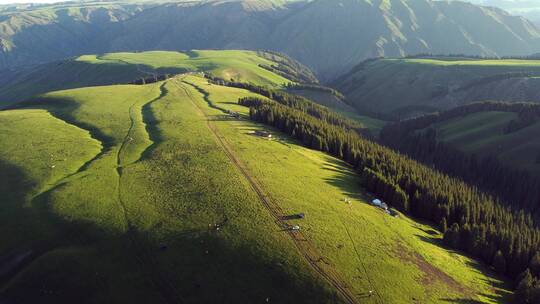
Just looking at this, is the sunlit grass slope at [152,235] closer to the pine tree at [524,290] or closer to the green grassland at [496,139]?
the pine tree at [524,290]

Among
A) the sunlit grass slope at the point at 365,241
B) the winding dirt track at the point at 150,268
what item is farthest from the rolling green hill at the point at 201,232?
the sunlit grass slope at the point at 365,241

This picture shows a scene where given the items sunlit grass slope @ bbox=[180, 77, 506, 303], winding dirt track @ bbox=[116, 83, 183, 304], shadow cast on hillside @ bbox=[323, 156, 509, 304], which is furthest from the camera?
shadow cast on hillside @ bbox=[323, 156, 509, 304]

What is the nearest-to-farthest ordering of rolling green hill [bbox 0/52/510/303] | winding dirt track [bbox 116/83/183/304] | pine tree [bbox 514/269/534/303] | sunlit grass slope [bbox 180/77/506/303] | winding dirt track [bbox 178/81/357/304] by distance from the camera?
winding dirt track [bbox 116/83/183/304]
winding dirt track [bbox 178/81/357/304]
rolling green hill [bbox 0/52/510/303]
sunlit grass slope [bbox 180/77/506/303]
pine tree [bbox 514/269/534/303]

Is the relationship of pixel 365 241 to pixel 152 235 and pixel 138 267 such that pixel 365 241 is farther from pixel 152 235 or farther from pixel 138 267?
pixel 138 267

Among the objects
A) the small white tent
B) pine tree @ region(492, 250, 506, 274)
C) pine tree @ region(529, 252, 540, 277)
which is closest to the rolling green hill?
pine tree @ region(492, 250, 506, 274)

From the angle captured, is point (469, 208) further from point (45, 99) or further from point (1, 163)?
point (45, 99)

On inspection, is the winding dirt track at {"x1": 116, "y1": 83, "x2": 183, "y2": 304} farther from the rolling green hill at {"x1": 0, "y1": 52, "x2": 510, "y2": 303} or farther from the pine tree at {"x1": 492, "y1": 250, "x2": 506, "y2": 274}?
the pine tree at {"x1": 492, "y1": 250, "x2": 506, "y2": 274}

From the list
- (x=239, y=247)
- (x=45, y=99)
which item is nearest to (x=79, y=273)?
(x=239, y=247)
